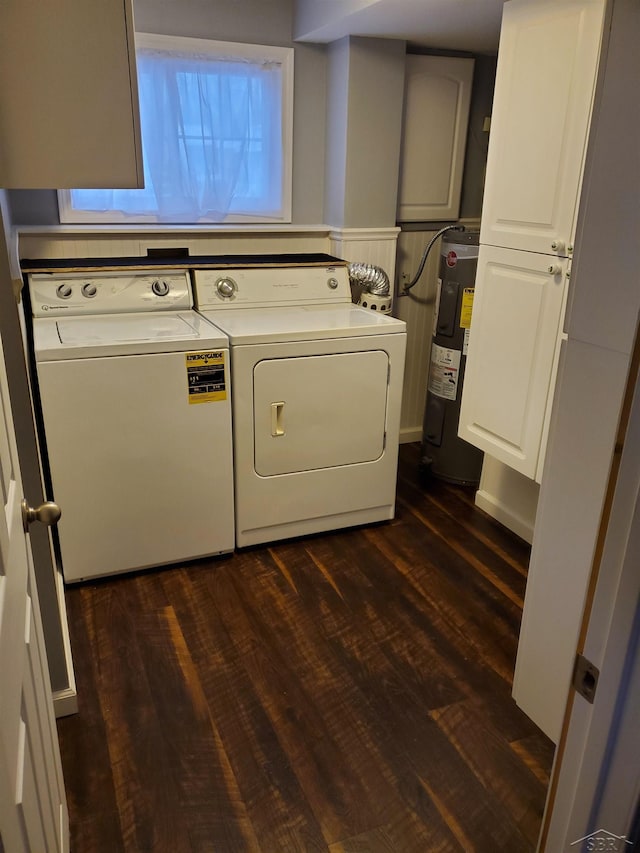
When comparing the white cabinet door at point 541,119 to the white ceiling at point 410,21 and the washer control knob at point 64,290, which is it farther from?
the washer control knob at point 64,290

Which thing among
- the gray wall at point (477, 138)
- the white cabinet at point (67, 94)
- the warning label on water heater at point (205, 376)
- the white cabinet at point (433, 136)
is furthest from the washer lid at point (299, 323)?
the gray wall at point (477, 138)

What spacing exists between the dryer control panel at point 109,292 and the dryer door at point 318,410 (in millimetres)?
656

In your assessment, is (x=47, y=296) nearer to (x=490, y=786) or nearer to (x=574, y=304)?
(x=574, y=304)

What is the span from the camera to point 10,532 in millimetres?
1006

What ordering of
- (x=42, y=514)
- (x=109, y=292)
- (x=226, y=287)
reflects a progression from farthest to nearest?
(x=226, y=287), (x=109, y=292), (x=42, y=514)

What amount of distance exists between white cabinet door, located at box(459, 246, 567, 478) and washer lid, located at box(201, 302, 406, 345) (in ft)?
1.27

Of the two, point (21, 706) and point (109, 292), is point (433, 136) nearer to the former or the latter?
point (109, 292)

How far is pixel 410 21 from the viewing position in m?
2.65

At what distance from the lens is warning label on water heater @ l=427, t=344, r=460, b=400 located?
10.6ft

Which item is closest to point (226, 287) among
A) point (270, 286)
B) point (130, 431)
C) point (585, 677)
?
point (270, 286)

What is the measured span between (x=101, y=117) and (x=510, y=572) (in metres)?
2.14

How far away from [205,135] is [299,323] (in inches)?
40.0

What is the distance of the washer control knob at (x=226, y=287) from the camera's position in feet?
9.75

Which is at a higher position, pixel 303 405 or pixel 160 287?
pixel 160 287
